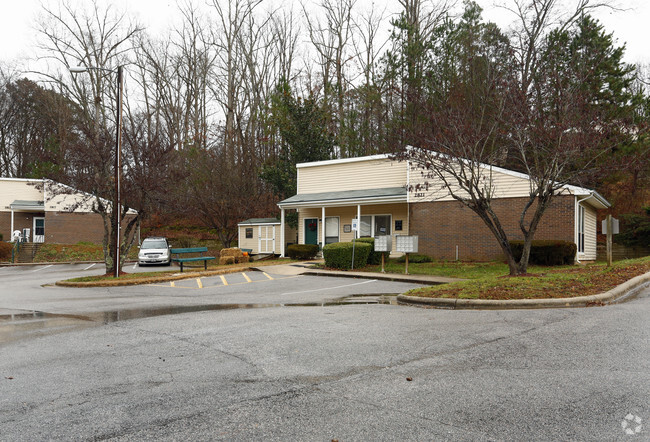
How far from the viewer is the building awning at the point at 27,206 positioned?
129ft

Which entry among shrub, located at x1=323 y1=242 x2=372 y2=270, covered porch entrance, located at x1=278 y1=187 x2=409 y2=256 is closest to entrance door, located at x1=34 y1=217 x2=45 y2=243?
covered porch entrance, located at x1=278 y1=187 x2=409 y2=256

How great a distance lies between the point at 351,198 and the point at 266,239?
7.79 m

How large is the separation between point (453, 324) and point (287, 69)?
1515 inches

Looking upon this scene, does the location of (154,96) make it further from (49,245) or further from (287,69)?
(49,245)

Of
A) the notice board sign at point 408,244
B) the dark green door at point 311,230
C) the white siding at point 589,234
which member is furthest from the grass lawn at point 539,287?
the dark green door at point 311,230

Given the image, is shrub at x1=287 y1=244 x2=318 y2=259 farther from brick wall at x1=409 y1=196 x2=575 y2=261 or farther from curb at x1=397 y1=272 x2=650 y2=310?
curb at x1=397 y1=272 x2=650 y2=310

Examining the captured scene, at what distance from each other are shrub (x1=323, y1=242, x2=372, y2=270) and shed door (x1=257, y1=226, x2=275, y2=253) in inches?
372

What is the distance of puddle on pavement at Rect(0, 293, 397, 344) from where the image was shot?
8406 millimetres

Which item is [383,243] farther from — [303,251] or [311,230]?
[311,230]

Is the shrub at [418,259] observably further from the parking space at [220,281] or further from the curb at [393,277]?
the parking space at [220,281]

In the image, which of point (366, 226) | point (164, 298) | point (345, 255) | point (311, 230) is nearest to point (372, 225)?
point (366, 226)

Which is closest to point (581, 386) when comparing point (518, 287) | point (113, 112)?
point (518, 287)

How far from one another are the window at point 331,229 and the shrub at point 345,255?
20.2 ft

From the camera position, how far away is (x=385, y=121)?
3528cm
